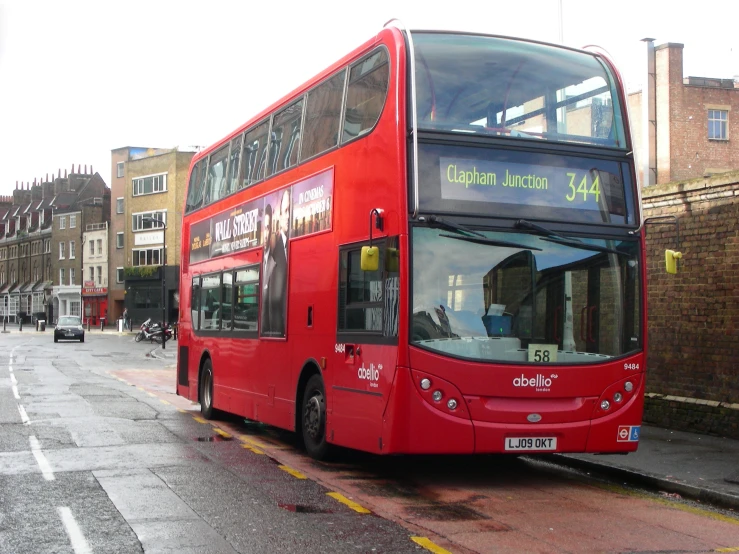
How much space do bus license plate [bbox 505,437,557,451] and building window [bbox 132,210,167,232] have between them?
247 ft

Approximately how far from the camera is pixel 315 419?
1134 cm

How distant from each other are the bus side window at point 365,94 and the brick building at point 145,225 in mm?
69698

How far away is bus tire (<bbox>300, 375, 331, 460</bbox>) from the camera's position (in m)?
11.1

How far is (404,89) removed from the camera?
31.1 feet

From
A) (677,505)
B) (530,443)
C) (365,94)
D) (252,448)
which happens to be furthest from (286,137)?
(677,505)

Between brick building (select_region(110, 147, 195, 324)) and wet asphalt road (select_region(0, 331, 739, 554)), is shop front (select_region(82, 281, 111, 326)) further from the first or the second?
wet asphalt road (select_region(0, 331, 739, 554))

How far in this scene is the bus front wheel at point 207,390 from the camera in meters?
16.4

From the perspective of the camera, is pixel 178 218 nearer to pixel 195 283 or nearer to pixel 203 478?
pixel 195 283

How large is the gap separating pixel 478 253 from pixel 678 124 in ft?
162

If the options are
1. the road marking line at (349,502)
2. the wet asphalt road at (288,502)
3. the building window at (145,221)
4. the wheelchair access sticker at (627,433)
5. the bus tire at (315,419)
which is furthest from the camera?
the building window at (145,221)

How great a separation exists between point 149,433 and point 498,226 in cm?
692

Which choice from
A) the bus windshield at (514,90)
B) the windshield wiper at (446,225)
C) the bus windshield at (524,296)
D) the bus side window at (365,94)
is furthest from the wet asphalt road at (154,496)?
the bus windshield at (514,90)

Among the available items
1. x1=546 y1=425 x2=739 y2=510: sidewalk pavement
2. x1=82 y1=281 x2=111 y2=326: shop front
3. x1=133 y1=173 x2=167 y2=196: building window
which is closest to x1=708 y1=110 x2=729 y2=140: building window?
x1=133 y1=173 x2=167 y2=196: building window

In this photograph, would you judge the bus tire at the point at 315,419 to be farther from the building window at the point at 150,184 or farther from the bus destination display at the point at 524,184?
the building window at the point at 150,184
